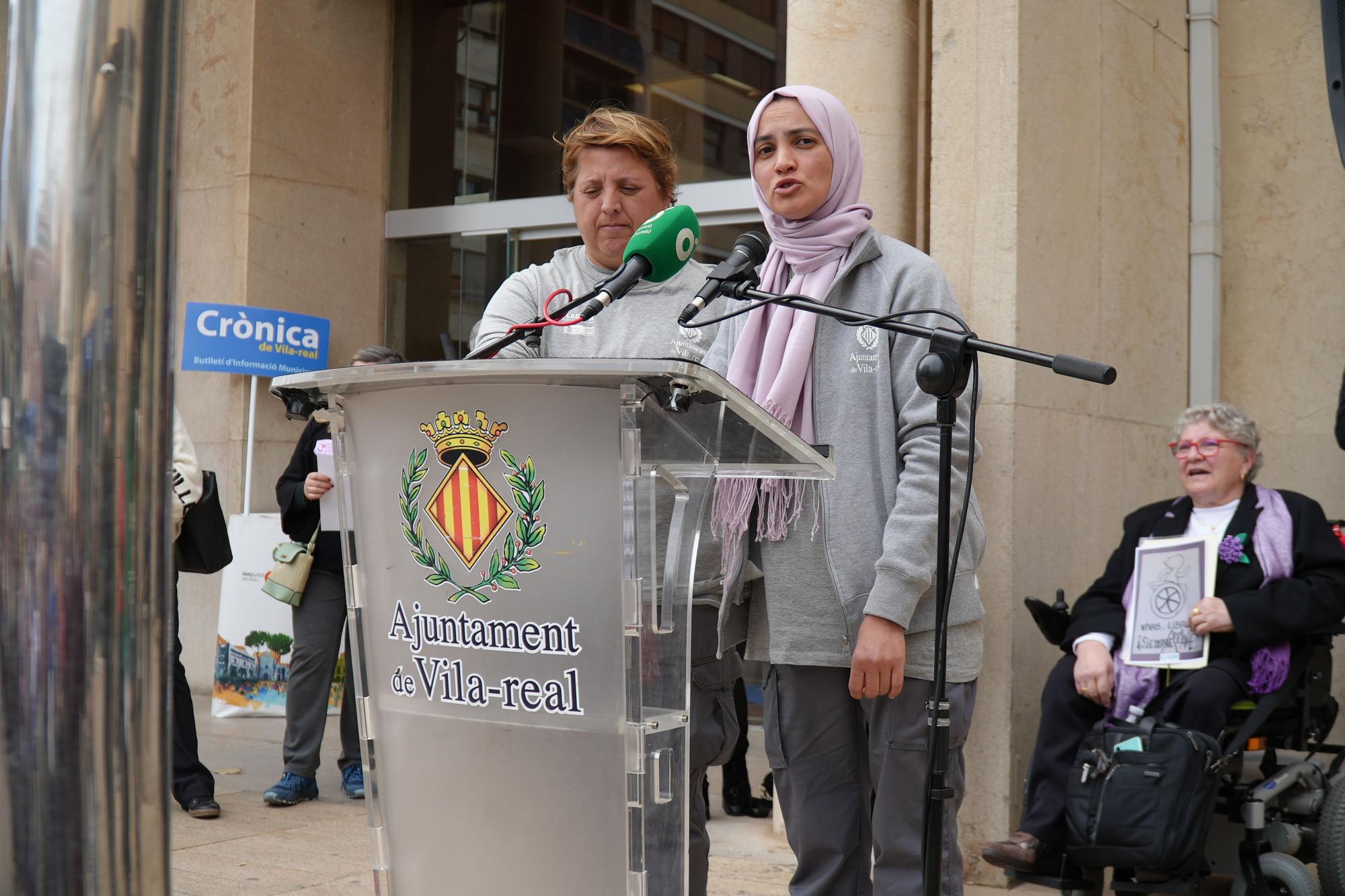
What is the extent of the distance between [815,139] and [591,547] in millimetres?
1298

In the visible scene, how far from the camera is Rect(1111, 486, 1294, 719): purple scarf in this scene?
4.09 metres

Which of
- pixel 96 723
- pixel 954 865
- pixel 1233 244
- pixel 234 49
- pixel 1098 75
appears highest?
pixel 234 49

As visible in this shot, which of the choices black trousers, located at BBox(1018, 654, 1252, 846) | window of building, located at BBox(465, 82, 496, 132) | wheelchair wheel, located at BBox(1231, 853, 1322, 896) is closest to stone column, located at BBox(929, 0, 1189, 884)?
black trousers, located at BBox(1018, 654, 1252, 846)

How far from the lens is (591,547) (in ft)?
5.62

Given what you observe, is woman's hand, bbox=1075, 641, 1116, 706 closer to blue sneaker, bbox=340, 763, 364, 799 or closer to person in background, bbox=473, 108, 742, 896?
person in background, bbox=473, 108, 742, 896

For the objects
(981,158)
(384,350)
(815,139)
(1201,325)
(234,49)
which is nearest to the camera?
(815,139)

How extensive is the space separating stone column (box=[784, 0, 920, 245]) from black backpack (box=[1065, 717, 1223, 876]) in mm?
1943

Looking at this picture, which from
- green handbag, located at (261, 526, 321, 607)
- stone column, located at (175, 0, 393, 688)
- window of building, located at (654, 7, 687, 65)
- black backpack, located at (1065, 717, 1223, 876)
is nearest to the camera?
black backpack, located at (1065, 717, 1223, 876)

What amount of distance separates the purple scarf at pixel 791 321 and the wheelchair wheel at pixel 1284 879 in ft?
7.60

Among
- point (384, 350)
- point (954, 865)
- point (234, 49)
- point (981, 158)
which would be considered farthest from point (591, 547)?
point (234, 49)

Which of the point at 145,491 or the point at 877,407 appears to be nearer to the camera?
the point at 145,491

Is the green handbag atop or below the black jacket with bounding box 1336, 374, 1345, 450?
below

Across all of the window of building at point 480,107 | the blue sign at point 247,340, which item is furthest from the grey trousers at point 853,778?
the window of building at point 480,107

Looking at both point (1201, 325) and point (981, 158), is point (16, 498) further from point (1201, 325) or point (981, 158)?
point (1201, 325)
